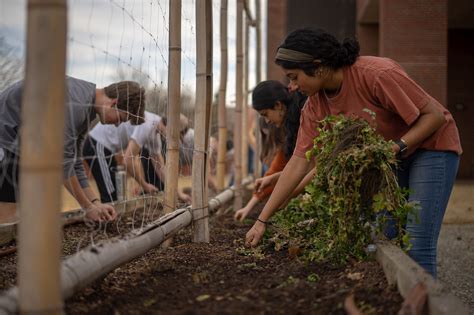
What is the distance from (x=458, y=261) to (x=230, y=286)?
4515 millimetres

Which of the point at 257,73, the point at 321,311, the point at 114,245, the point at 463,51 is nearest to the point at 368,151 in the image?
the point at 321,311

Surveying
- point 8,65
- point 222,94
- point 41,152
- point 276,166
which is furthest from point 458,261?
point 41,152

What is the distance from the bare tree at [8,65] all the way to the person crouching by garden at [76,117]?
0.11m

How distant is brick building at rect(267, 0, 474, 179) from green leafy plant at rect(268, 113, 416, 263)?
8.99m

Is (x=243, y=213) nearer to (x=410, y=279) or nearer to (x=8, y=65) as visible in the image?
(x=8, y=65)

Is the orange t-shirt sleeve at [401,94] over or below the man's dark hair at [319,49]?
below

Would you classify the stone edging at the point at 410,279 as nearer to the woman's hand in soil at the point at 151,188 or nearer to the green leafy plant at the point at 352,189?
the green leafy plant at the point at 352,189

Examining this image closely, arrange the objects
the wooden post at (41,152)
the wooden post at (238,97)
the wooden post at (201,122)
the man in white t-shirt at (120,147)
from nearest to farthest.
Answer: the wooden post at (41,152)
the wooden post at (201,122)
the man in white t-shirt at (120,147)
the wooden post at (238,97)

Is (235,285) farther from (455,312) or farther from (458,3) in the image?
(458,3)

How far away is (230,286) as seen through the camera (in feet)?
10.6

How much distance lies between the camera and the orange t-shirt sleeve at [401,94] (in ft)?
12.0

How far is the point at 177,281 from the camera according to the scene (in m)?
3.44

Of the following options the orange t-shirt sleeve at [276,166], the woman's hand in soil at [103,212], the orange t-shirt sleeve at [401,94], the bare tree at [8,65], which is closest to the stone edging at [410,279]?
the orange t-shirt sleeve at [401,94]

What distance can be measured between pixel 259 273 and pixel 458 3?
1205 centimetres
